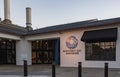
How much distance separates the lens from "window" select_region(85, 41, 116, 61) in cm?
2012

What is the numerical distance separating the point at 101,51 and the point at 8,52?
1632 cm

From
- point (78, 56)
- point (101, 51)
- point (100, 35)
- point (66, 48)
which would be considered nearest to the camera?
point (100, 35)

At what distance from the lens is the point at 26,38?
28125 mm

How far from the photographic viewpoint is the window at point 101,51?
20125mm

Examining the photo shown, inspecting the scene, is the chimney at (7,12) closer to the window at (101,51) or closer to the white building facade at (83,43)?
the white building facade at (83,43)

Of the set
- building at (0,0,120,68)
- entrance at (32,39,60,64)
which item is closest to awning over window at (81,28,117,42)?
building at (0,0,120,68)

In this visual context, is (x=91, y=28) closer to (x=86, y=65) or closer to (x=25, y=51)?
(x=86, y=65)

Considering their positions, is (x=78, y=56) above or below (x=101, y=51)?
below

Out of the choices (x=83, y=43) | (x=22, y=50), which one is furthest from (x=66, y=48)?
(x=22, y=50)

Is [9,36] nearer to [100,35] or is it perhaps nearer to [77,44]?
[77,44]

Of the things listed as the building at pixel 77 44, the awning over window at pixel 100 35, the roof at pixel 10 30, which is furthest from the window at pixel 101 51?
the roof at pixel 10 30

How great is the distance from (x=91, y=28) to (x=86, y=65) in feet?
12.9

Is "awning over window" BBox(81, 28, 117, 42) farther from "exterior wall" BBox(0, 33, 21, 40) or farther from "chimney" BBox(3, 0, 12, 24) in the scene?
"chimney" BBox(3, 0, 12, 24)

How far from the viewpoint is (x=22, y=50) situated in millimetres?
28188
